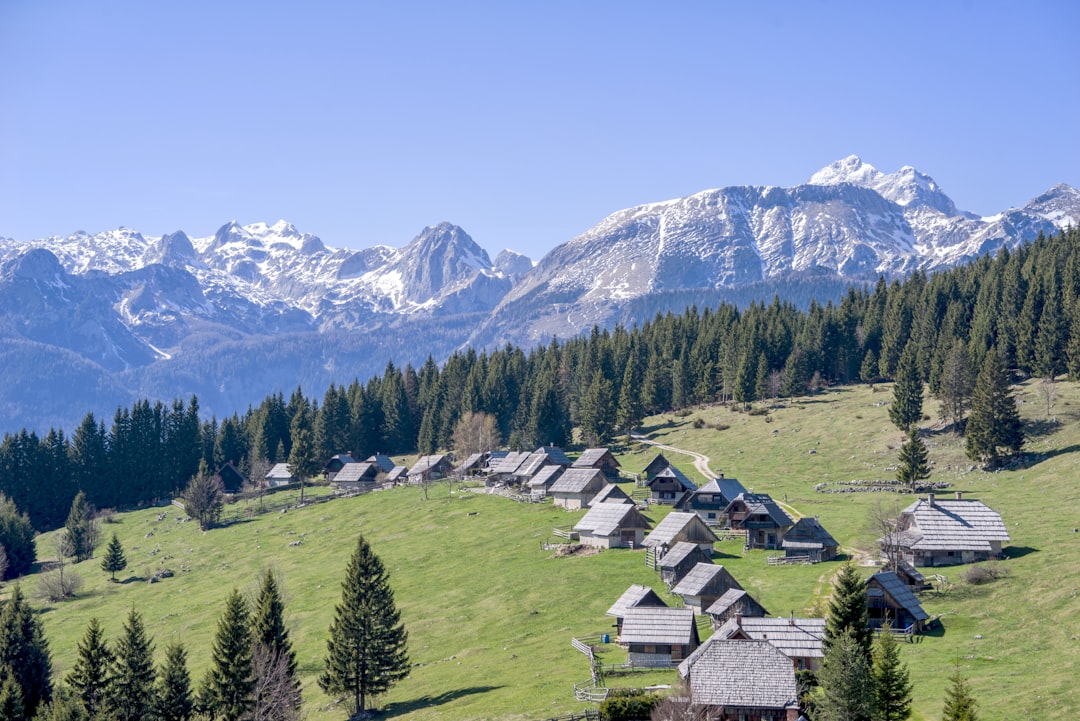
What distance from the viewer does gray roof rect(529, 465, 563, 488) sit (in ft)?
416

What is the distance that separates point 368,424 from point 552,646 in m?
115

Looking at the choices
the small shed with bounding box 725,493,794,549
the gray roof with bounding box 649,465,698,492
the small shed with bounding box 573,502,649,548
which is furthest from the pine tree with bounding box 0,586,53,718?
the gray roof with bounding box 649,465,698,492

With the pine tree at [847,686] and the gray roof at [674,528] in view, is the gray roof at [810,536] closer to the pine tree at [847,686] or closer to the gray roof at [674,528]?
the gray roof at [674,528]

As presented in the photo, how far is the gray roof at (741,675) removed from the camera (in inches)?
2226

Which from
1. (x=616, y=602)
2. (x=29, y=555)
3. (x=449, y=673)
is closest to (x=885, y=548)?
(x=616, y=602)

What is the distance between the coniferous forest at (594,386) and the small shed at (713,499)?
4959 cm

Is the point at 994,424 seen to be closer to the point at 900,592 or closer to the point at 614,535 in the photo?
the point at 614,535

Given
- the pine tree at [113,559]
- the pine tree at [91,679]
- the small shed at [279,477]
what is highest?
the pine tree at [91,679]

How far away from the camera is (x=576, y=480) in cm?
11944

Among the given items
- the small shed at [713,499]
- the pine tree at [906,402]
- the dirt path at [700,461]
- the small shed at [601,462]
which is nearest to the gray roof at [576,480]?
the small shed at [601,462]

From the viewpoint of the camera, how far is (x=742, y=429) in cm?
15225

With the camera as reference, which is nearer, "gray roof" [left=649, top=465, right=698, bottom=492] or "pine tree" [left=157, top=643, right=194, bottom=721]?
"pine tree" [left=157, top=643, right=194, bottom=721]

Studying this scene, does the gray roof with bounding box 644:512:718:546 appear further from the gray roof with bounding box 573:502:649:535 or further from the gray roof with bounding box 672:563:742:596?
the gray roof with bounding box 672:563:742:596

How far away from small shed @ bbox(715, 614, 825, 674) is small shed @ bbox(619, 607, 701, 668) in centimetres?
411
